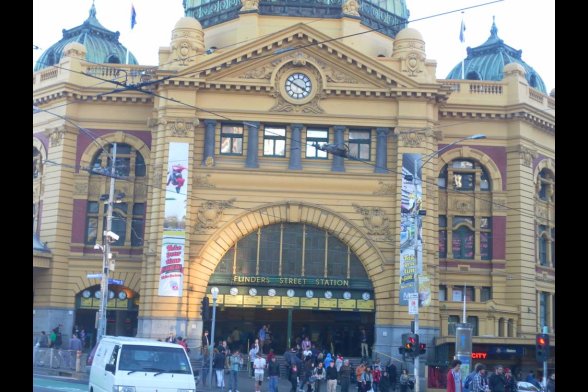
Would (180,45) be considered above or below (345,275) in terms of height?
above

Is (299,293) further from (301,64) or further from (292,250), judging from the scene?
(301,64)

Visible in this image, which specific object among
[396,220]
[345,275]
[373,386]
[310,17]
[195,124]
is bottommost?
[373,386]

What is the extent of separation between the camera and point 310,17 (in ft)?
177

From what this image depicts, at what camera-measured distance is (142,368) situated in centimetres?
2088

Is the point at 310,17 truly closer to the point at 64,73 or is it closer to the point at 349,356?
the point at 64,73

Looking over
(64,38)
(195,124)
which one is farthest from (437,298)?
(64,38)

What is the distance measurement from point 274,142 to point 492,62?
2685cm

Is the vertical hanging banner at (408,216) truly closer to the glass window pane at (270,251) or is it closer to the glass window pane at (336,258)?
the glass window pane at (336,258)

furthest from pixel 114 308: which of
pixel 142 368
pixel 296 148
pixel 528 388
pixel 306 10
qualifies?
pixel 142 368

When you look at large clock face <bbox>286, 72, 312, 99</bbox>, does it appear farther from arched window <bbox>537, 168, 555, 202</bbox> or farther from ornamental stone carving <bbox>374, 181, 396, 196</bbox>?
arched window <bbox>537, 168, 555, 202</bbox>

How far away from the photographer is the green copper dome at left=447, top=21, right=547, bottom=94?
6706 centimetres

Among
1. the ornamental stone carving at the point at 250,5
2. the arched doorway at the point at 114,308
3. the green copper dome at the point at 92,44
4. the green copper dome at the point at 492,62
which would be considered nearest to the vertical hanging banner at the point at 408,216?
the ornamental stone carving at the point at 250,5
